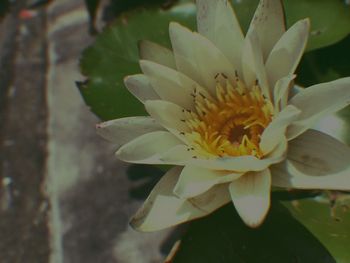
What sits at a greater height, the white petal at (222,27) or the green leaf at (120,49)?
the white petal at (222,27)

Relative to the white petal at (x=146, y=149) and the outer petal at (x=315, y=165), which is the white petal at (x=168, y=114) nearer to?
the white petal at (x=146, y=149)

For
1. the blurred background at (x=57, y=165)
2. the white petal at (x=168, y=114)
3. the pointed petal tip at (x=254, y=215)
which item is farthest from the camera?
the blurred background at (x=57, y=165)

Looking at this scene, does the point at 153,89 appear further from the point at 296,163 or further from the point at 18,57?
the point at 18,57

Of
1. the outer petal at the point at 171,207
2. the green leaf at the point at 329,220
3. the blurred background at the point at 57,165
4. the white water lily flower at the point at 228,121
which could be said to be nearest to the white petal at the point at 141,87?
the white water lily flower at the point at 228,121

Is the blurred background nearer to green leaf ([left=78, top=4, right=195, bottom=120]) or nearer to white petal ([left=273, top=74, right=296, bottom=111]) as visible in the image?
green leaf ([left=78, top=4, right=195, bottom=120])

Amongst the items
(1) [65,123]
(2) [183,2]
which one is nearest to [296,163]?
(2) [183,2]

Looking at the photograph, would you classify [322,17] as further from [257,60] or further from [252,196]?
[252,196]
